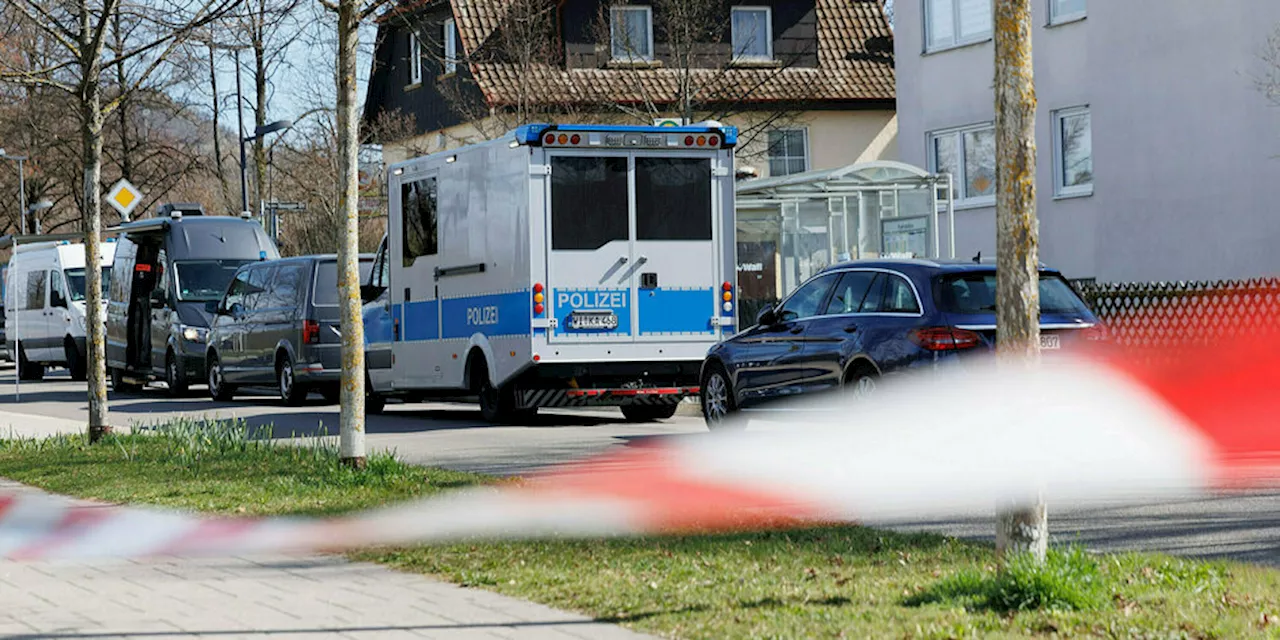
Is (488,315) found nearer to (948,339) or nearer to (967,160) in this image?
(948,339)

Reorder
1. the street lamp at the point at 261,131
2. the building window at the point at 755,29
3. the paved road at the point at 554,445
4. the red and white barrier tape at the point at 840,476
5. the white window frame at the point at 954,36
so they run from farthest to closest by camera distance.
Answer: the building window at the point at 755,29 < the street lamp at the point at 261,131 < the white window frame at the point at 954,36 < the red and white barrier tape at the point at 840,476 < the paved road at the point at 554,445

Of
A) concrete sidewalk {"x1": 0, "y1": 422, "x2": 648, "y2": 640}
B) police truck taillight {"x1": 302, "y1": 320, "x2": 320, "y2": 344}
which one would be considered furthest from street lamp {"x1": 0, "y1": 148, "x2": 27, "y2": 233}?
concrete sidewalk {"x1": 0, "y1": 422, "x2": 648, "y2": 640}

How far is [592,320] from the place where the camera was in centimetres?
1877

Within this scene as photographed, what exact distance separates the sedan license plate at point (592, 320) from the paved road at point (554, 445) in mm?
1048

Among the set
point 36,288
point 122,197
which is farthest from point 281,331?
point 36,288

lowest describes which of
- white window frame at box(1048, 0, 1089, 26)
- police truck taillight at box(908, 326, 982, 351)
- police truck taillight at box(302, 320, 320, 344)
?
police truck taillight at box(908, 326, 982, 351)

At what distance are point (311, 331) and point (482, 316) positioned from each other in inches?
222

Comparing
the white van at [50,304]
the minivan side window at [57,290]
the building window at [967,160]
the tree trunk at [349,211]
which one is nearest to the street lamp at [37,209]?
the white van at [50,304]

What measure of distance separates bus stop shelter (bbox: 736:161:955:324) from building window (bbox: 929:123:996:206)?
5983mm

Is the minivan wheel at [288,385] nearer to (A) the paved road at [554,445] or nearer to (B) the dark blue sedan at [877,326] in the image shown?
(A) the paved road at [554,445]

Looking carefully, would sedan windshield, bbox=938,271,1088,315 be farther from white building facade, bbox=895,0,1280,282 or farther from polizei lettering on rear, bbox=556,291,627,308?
white building facade, bbox=895,0,1280,282

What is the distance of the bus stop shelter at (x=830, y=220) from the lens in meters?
26.2

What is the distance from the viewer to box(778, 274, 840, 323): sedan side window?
16.3 metres

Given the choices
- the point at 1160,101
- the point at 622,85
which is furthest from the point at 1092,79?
the point at 622,85
